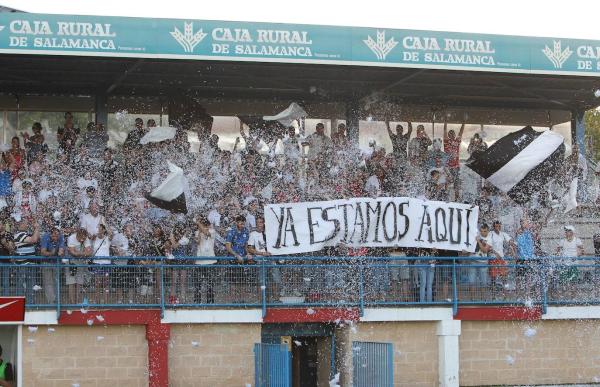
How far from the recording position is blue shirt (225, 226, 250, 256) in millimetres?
18281

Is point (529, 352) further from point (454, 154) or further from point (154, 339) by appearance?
point (154, 339)

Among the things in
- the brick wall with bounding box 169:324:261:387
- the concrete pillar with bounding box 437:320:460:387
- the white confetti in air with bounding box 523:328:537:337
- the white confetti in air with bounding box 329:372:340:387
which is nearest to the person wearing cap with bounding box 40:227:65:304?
the brick wall with bounding box 169:324:261:387

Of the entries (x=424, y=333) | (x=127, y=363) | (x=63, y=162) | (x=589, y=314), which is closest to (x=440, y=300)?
(x=424, y=333)

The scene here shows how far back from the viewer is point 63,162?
1912cm

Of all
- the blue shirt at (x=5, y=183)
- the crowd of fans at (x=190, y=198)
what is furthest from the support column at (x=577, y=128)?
the blue shirt at (x=5, y=183)

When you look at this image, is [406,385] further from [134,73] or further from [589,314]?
[134,73]

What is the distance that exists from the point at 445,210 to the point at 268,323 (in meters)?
3.95

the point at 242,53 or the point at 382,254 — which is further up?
the point at 242,53

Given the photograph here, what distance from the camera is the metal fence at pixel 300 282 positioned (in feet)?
56.9

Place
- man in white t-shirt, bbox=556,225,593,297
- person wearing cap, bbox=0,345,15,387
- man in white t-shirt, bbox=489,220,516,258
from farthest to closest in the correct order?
man in white t-shirt, bbox=556,225,593,297 → man in white t-shirt, bbox=489,220,516,258 → person wearing cap, bbox=0,345,15,387

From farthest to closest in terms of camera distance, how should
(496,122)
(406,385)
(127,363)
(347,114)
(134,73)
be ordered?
(496,122) < (347,114) < (134,73) < (406,385) < (127,363)

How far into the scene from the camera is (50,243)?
17.4m

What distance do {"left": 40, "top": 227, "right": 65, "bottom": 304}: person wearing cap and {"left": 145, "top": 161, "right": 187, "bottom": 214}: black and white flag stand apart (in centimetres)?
172

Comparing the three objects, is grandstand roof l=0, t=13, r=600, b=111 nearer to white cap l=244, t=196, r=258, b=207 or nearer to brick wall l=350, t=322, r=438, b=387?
white cap l=244, t=196, r=258, b=207
